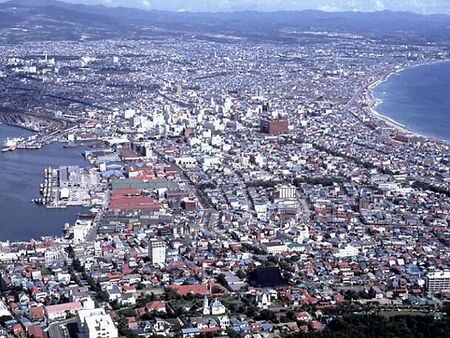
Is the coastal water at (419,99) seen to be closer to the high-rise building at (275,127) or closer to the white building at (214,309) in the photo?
the high-rise building at (275,127)

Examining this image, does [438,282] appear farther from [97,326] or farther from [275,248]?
[97,326]

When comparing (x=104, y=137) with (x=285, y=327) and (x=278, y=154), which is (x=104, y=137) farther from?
(x=285, y=327)

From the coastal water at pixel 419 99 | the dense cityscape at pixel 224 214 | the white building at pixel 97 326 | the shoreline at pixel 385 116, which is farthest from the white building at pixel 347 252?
the coastal water at pixel 419 99

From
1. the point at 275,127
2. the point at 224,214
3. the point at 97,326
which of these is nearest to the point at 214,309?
the point at 97,326

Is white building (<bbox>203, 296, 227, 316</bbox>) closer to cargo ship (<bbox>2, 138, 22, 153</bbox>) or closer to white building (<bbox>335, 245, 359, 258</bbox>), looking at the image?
white building (<bbox>335, 245, 359, 258</bbox>)

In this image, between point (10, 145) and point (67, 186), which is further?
point (10, 145)

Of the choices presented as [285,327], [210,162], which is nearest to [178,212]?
[210,162]
